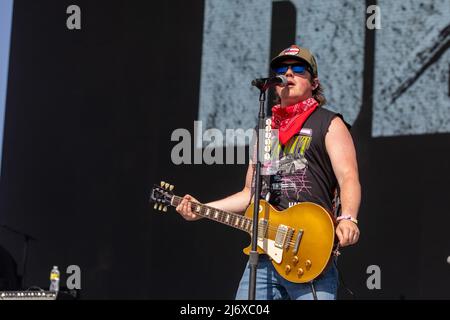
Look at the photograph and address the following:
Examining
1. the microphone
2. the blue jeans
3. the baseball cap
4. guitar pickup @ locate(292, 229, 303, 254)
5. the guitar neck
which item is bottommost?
the blue jeans

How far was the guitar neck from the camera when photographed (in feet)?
12.0

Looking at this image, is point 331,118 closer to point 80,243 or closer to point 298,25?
point 298,25

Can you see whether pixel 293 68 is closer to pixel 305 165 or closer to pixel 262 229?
pixel 305 165

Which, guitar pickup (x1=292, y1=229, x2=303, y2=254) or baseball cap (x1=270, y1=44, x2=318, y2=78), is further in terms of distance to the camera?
baseball cap (x1=270, y1=44, x2=318, y2=78)

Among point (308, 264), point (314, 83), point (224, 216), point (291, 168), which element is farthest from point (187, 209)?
point (314, 83)

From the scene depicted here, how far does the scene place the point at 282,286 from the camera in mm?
3525

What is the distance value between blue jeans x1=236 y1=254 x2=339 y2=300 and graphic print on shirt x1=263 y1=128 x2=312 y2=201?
30 centimetres

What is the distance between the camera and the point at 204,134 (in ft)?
20.2

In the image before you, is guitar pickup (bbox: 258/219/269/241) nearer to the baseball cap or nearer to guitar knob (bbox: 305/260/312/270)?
guitar knob (bbox: 305/260/312/270)

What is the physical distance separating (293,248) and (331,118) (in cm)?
57

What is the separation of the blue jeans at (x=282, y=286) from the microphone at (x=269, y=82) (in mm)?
706

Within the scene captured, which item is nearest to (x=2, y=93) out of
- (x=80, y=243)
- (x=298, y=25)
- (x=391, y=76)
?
(x=80, y=243)

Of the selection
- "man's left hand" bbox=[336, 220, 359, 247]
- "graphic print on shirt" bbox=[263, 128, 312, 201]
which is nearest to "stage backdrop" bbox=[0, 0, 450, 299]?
"graphic print on shirt" bbox=[263, 128, 312, 201]

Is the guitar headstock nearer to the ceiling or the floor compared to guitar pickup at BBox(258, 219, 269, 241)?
nearer to the ceiling
